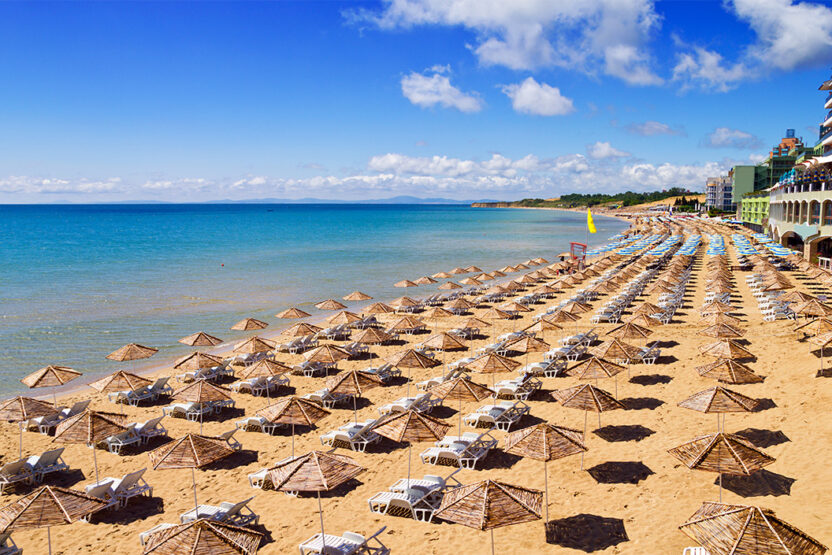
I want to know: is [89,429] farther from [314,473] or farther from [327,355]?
[327,355]

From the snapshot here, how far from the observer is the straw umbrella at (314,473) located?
841 cm

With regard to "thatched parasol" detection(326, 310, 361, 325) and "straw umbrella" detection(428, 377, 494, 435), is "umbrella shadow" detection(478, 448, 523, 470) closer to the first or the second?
"straw umbrella" detection(428, 377, 494, 435)

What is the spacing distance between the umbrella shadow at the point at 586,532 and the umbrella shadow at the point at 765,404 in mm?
6129

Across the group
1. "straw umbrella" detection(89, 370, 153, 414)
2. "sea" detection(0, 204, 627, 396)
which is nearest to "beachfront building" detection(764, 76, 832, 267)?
"sea" detection(0, 204, 627, 396)

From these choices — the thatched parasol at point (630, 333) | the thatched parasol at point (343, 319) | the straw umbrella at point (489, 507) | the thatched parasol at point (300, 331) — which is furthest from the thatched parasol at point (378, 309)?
the straw umbrella at point (489, 507)

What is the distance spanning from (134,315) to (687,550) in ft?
95.1

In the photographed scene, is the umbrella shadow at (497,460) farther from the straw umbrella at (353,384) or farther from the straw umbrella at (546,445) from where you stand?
the straw umbrella at (353,384)

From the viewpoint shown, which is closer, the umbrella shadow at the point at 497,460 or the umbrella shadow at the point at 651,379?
the umbrella shadow at the point at 497,460

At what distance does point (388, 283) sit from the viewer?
41.1 m

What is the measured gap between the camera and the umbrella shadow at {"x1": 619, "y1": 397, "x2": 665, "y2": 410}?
45.0 feet

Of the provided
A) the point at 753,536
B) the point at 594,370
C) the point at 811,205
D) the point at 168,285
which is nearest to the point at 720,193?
the point at 811,205

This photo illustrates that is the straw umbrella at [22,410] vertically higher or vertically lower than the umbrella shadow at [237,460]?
higher

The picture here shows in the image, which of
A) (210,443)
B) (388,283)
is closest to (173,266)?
(388,283)

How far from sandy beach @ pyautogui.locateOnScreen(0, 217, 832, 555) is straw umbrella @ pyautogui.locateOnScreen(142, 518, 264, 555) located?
4.80ft
